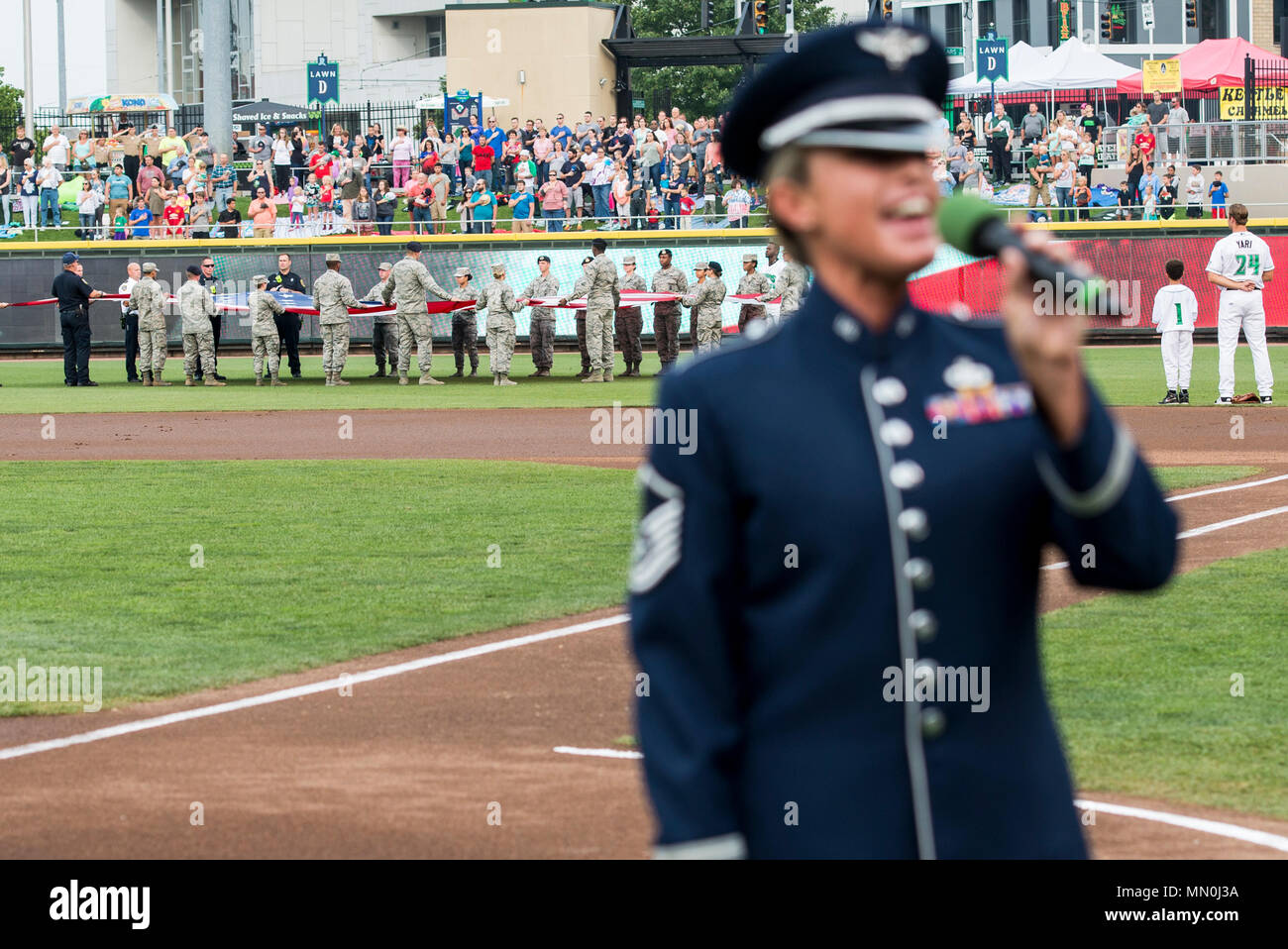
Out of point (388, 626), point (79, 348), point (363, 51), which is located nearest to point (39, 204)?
point (79, 348)

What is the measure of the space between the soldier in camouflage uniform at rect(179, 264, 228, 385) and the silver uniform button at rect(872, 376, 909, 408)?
2824 cm

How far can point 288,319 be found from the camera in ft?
106

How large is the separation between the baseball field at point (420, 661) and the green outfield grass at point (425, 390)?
6493 mm

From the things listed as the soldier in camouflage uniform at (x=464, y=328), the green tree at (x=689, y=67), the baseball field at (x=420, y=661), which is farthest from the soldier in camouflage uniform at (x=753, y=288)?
the green tree at (x=689, y=67)

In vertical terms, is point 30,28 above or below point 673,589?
above

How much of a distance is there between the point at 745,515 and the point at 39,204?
39183mm

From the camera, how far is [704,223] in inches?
1446

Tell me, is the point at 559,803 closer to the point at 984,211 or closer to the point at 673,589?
the point at 673,589

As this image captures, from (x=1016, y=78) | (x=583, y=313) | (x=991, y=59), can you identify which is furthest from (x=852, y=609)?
(x=1016, y=78)

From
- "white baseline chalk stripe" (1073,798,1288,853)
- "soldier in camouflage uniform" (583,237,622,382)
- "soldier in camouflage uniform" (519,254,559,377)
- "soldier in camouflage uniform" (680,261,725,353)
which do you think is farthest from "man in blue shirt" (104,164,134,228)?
"white baseline chalk stripe" (1073,798,1288,853)

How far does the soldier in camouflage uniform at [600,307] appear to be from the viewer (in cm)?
2928

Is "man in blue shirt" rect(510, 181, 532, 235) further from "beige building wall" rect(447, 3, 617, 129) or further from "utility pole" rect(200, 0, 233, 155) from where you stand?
"beige building wall" rect(447, 3, 617, 129)

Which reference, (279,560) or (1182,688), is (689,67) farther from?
(1182,688)

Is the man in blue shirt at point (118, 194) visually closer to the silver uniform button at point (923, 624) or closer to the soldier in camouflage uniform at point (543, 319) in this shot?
the soldier in camouflage uniform at point (543, 319)
